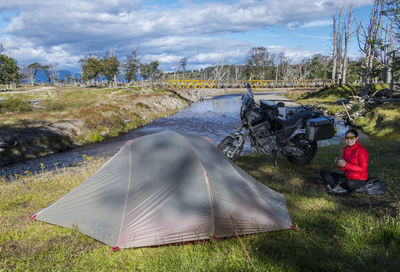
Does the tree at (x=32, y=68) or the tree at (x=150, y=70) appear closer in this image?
the tree at (x=150, y=70)

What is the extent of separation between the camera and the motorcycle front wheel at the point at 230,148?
27.7 ft

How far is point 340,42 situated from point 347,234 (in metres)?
55.6

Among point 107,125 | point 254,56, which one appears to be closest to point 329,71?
point 254,56

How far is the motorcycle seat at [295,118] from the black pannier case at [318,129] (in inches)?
14.6

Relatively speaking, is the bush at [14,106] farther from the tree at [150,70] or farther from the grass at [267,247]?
the tree at [150,70]

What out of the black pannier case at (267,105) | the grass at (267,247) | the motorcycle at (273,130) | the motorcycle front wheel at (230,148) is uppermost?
the black pannier case at (267,105)

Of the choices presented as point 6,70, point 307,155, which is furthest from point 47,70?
point 307,155

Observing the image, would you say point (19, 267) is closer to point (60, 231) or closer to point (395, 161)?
point (60, 231)

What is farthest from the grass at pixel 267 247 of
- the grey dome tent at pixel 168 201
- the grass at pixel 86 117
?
the grass at pixel 86 117

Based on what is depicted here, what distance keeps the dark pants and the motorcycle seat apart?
86.1 inches

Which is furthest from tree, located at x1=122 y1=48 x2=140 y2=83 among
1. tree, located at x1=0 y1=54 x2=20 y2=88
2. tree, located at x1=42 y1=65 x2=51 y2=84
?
tree, located at x1=42 y1=65 x2=51 y2=84

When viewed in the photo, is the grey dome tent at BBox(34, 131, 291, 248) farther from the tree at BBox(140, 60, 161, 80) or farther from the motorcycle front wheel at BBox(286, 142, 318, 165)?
the tree at BBox(140, 60, 161, 80)

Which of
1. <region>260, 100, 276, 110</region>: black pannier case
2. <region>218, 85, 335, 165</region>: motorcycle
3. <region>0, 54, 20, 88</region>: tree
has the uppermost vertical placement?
<region>0, 54, 20, 88</region>: tree

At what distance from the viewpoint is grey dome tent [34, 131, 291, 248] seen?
459 centimetres
